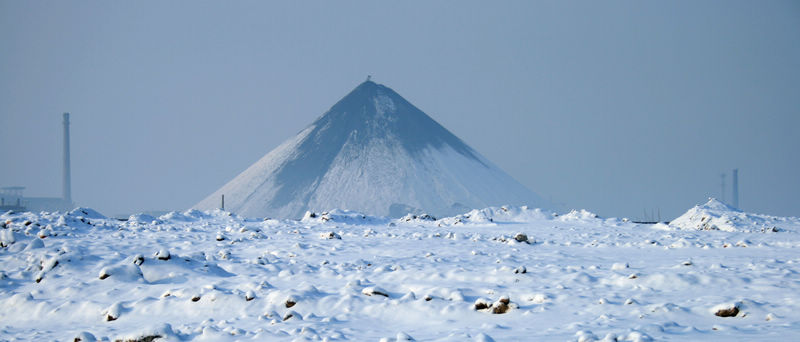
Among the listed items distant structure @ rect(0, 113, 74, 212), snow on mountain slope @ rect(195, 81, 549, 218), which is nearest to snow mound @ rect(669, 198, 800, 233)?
snow on mountain slope @ rect(195, 81, 549, 218)

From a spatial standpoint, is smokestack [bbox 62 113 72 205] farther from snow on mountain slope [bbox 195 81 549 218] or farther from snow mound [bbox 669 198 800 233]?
snow mound [bbox 669 198 800 233]

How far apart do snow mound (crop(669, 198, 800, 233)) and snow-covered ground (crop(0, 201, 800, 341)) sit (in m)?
6.58

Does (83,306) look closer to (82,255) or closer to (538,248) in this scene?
(82,255)

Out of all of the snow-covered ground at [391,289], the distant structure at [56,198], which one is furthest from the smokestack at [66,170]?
the snow-covered ground at [391,289]

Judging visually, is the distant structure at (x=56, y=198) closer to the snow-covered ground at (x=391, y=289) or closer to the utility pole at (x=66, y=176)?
the utility pole at (x=66, y=176)

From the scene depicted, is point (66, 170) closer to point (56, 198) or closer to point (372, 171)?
point (56, 198)

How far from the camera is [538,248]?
50.0 ft

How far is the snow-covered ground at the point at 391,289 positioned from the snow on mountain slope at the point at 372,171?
70.4 metres

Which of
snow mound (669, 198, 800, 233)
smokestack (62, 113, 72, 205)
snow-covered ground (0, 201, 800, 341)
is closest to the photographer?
snow-covered ground (0, 201, 800, 341)


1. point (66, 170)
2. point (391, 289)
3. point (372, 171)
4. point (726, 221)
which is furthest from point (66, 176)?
point (391, 289)

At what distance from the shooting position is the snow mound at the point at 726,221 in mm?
23109

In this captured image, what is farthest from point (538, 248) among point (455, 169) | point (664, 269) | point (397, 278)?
point (455, 169)

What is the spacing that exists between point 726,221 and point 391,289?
18.5 metres

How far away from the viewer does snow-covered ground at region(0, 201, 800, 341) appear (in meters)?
7.28
